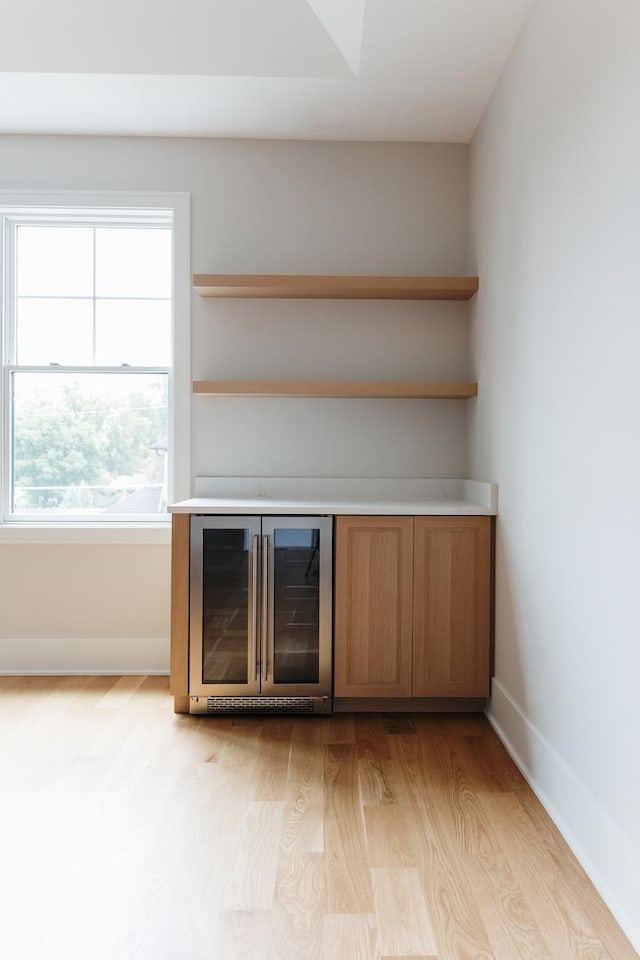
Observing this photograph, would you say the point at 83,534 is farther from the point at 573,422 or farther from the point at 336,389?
the point at 573,422

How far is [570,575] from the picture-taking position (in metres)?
2.02

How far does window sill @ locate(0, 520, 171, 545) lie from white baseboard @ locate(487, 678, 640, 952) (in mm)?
1819

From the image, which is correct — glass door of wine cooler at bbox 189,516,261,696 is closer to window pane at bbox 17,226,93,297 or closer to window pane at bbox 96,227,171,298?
window pane at bbox 96,227,171,298

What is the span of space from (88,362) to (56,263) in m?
0.53

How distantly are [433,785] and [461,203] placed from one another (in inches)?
105

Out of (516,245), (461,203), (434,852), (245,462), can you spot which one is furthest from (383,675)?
(461,203)

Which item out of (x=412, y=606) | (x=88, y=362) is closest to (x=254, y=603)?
(x=412, y=606)

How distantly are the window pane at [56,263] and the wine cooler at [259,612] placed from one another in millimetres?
1512

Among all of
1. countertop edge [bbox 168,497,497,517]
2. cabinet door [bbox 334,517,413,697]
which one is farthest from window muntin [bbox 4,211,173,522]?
cabinet door [bbox 334,517,413,697]

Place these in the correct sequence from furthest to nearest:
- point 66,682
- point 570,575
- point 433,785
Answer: point 66,682, point 433,785, point 570,575

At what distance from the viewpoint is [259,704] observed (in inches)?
114

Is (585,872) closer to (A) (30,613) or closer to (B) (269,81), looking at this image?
(A) (30,613)

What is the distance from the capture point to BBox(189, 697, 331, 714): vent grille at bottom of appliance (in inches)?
113

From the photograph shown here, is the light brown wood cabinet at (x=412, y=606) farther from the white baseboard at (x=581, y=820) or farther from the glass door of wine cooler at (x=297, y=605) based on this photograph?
the white baseboard at (x=581, y=820)
